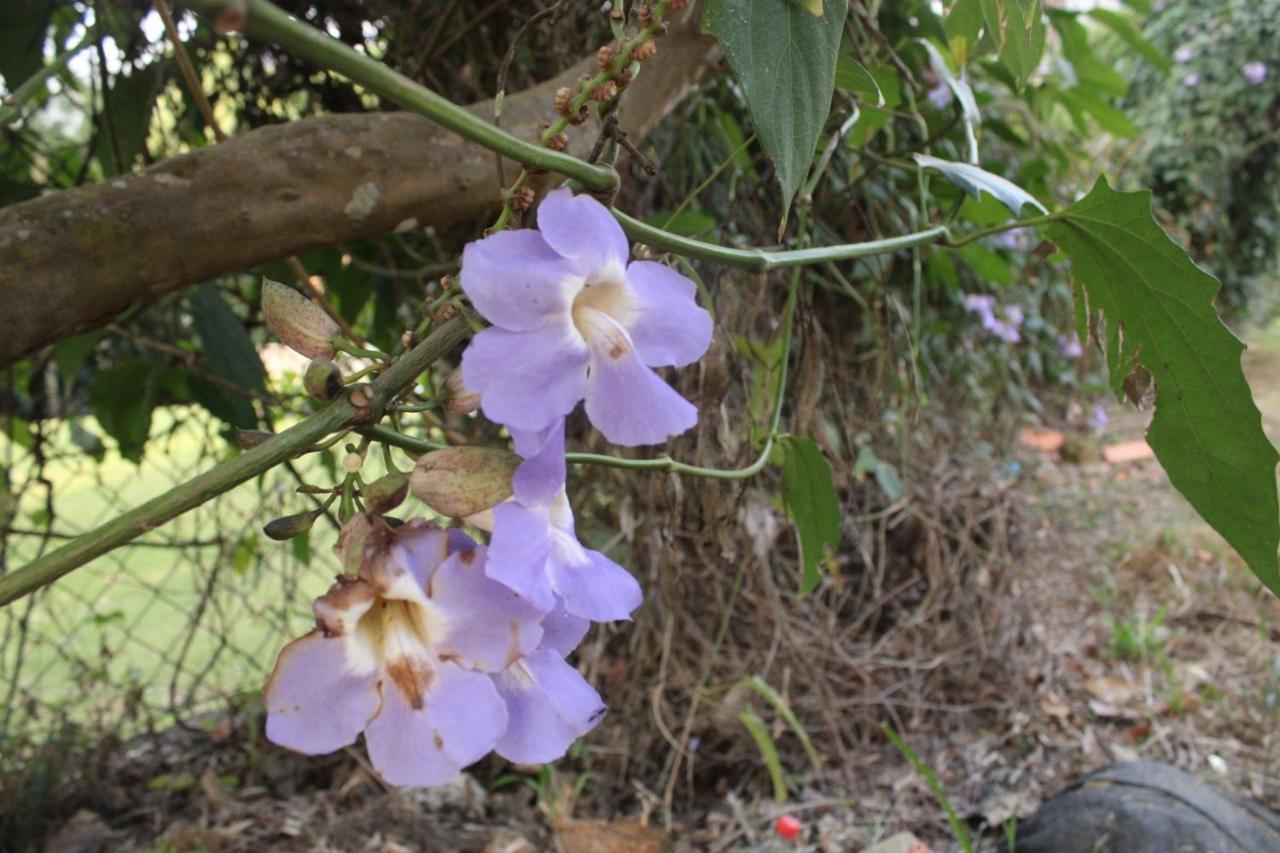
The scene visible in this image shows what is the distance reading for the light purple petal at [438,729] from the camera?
1.04 feet

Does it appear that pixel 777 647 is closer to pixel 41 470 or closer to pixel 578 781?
pixel 578 781

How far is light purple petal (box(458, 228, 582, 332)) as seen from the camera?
315 mm

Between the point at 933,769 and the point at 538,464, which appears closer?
the point at 538,464

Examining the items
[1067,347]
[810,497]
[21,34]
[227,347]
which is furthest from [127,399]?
[1067,347]

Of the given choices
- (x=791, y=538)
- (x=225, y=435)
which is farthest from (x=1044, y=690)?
(x=225, y=435)

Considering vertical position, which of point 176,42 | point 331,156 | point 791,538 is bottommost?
point 791,538

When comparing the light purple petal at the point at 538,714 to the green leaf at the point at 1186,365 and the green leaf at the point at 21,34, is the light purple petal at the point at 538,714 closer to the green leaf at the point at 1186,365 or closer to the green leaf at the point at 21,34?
the green leaf at the point at 1186,365

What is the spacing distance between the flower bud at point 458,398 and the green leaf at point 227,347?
2.86 ft

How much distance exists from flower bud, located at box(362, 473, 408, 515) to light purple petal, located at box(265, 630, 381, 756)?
0.04 m

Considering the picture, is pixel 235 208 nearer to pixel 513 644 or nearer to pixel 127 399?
pixel 513 644

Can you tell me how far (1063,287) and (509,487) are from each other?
11.1 feet

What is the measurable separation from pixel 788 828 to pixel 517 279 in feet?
3.98

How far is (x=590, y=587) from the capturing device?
0.35 metres

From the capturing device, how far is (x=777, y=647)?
5.09ft
